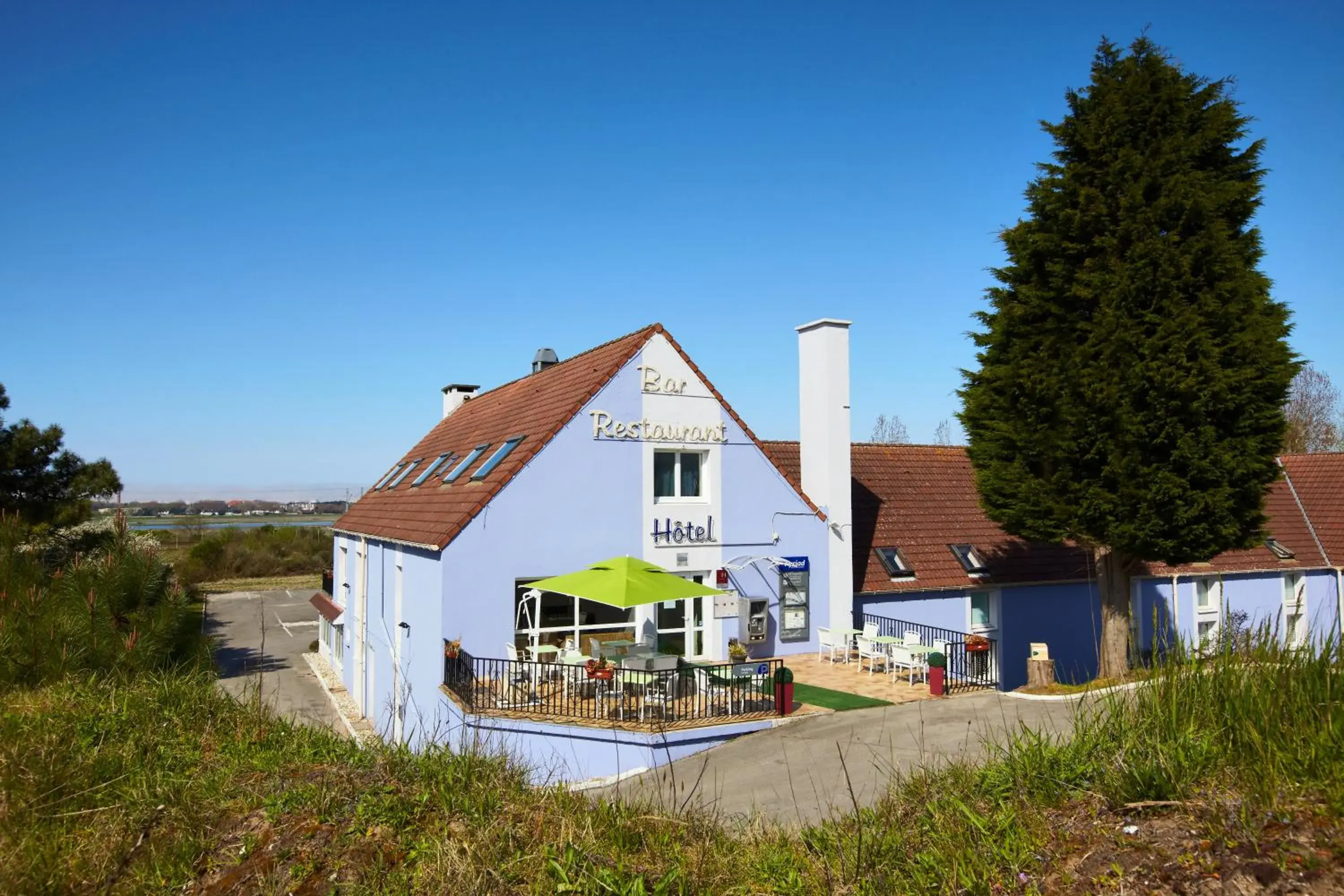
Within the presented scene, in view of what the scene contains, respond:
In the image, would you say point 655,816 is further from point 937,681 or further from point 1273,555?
point 1273,555

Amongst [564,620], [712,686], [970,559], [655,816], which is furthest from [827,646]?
[655,816]

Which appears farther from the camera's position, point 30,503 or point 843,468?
point 30,503

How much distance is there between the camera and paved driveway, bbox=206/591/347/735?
21922 millimetres

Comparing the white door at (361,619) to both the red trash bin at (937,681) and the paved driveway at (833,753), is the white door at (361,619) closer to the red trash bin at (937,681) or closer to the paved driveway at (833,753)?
the paved driveway at (833,753)

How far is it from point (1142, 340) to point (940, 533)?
30.0 feet

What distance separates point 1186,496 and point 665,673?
29.6 feet

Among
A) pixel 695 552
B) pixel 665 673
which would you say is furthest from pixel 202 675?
pixel 695 552

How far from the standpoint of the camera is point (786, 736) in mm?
13586

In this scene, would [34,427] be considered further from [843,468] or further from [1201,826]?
[1201,826]

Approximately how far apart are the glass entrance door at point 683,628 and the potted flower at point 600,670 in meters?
3.54

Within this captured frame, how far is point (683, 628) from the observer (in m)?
18.4

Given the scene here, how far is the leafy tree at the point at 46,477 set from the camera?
22781mm

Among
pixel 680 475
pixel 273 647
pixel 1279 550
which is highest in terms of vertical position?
pixel 680 475

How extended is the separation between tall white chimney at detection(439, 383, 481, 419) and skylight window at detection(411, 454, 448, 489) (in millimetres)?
6602
